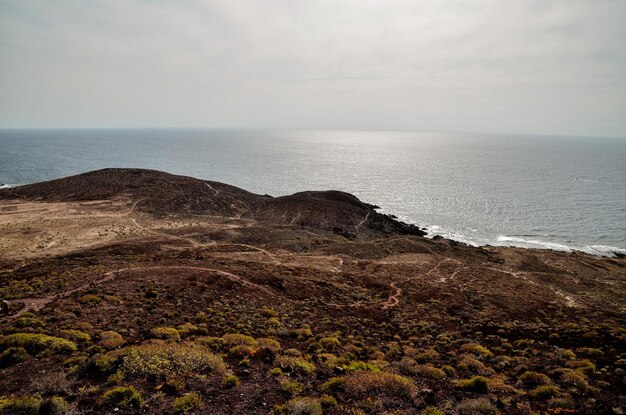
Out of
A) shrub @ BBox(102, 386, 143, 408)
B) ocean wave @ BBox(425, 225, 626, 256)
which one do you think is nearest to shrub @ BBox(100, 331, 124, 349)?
shrub @ BBox(102, 386, 143, 408)

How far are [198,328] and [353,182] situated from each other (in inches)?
5748

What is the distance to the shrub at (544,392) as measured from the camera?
53.1 ft

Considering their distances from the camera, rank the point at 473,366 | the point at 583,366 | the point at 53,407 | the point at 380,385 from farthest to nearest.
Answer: the point at 583,366
the point at 473,366
the point at 380,385
the point at 53,407

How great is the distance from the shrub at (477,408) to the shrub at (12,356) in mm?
20099

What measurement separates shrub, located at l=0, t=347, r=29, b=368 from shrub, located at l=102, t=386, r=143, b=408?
597 cm

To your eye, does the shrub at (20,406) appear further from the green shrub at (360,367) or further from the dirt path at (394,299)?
the dirt path at (394,299)

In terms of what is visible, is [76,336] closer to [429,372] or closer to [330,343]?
[330,343]

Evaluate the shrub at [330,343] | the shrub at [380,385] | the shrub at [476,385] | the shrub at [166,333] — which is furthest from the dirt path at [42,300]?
the shrub at [476,385]

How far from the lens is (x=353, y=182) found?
540 feet

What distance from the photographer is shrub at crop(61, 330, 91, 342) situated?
18516mm

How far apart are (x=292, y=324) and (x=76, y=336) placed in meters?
14.2

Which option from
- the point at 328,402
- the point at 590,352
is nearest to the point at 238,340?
the point at 328,402

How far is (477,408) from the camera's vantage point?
1452cm

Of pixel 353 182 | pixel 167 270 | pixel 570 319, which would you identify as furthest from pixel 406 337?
pixel 353 182
